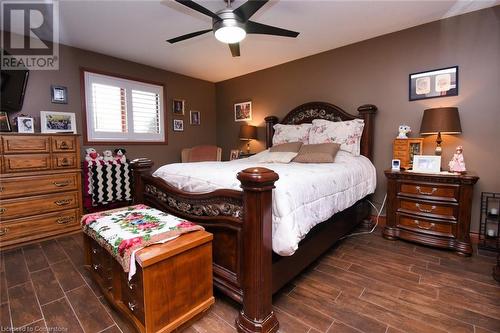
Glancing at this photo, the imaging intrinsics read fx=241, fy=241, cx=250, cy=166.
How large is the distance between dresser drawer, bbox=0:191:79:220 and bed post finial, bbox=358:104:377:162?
364 centimetres

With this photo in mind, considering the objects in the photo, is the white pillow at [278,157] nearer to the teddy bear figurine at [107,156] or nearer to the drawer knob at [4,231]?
the teddy bear figurine at [107,156]

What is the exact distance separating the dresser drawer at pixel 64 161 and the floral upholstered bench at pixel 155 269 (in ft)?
5.27

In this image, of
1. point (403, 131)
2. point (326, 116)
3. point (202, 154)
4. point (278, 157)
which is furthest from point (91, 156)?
point (403, 131)

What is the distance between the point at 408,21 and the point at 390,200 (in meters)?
1.99

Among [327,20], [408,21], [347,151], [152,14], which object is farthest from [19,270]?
[408,21]

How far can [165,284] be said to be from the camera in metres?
1.29

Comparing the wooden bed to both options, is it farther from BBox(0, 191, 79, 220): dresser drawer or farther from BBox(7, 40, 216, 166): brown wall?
BBox(7, 40, 216, 166): brown wall

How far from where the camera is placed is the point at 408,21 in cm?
267

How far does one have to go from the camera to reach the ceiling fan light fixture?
78.5 inches

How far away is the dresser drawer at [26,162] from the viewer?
98.3 inches

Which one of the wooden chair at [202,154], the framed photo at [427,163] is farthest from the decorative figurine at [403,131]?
the wooden chair at [202,154]

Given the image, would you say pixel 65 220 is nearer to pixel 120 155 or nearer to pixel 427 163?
pixel 120 155

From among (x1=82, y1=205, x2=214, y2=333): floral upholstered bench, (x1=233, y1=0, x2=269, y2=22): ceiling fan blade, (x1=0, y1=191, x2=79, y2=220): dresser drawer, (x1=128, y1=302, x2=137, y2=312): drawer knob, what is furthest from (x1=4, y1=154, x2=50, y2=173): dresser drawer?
(x1=233, y1=0, x2=269, y2=22): ceiling fan blade

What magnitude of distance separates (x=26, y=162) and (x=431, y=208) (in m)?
4.26
